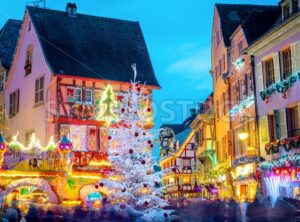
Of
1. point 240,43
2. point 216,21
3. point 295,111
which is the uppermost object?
point 216,21

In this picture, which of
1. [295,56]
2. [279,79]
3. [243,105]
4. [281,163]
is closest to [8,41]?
[243,105]

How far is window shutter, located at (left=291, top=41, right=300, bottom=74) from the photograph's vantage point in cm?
2125

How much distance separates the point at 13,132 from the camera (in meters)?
33.3

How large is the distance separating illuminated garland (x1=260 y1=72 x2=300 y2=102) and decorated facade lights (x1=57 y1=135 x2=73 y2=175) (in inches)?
386

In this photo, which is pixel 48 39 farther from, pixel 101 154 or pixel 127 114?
pixel 127 114

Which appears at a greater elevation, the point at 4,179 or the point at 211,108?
the point at 211,108

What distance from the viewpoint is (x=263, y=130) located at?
24.5m

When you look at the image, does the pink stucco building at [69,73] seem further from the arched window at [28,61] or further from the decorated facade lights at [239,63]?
the decorated facade lights at [239,63]

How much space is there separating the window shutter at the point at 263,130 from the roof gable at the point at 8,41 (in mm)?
19841

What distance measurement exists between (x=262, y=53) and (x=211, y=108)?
457 inches

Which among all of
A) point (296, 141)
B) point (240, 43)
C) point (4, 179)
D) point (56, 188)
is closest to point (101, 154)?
point (56, 188)

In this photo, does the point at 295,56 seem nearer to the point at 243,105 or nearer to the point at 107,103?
the point at 243,105

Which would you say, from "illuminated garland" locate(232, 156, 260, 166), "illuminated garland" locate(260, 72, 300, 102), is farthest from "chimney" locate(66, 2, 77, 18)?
"illuminated garland" locate(260, 72, 300, 102)

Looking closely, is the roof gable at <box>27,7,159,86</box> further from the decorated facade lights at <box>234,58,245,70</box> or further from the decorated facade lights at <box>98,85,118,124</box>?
the decorated facade lights at <box>234,58,245,70</box>
